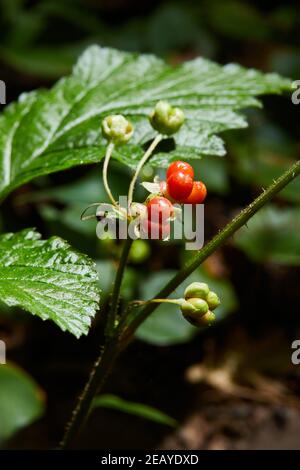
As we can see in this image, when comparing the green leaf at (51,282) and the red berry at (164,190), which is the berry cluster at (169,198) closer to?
the red berry at (164,190)

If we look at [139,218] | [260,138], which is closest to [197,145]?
[139,218]

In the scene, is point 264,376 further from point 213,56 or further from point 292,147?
point 213,56

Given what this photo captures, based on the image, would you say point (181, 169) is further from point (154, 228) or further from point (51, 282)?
point (51, 282)

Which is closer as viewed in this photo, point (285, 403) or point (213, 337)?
point (285, 403)

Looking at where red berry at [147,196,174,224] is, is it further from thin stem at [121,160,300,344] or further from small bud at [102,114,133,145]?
small bud at [102,114,133,145]

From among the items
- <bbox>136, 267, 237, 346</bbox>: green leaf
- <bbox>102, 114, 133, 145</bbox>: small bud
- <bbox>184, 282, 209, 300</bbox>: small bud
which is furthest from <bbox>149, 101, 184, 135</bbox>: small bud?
<bbox>136, 267, 237, 346</bbox>: green leaf

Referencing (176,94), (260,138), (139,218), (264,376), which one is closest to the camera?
(139,218)

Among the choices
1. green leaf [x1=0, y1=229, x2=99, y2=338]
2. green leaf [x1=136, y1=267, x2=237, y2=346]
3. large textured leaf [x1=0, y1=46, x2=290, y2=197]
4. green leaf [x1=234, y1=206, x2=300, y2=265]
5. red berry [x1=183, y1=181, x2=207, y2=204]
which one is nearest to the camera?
green leaf [x1=0, y1=229, x2=99, y2=338]
